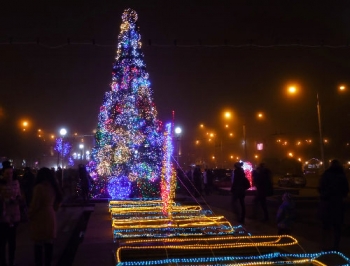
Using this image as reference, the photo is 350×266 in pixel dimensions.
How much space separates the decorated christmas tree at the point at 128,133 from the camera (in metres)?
25.8

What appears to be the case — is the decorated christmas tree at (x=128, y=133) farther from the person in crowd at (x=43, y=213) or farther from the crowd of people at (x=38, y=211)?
the person in crowd at (x=43, y=213)

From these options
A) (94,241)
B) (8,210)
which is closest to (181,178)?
(94,241)

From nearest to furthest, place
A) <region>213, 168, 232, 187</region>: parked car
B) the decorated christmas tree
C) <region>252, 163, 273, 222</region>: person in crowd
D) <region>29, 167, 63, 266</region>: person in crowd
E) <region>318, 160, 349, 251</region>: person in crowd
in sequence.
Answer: <region>29, 167, 63, 266</region>: person in crowd
<region>318, 160, 349, 251</region>: person in crowd
<region>252, 163, 273, 222</region>: person in crowd
the decorated christmas tree
<region>213, 168, 232, 187</region>: parked car

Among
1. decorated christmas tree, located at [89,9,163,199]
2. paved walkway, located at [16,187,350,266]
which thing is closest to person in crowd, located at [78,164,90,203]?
decorated christmas tree, located at [89,9,163,199]

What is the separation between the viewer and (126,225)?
1262cm

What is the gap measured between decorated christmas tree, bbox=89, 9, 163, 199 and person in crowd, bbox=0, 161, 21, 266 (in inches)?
665

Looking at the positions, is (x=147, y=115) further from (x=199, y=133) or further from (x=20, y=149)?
(x=199, y=133)

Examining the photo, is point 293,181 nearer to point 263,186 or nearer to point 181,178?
point 181,178

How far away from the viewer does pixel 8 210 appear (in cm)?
825

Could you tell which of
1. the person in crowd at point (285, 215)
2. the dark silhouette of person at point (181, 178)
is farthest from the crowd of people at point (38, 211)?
the dark silhouette of person at point (181, 178)

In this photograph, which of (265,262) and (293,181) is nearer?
(265,262)

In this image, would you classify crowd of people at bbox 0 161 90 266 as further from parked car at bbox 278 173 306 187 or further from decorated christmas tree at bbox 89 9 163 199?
parked car at bbox 278 173 306 187

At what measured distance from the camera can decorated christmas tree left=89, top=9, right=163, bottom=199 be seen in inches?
1014

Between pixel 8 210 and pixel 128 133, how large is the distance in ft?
58.5
